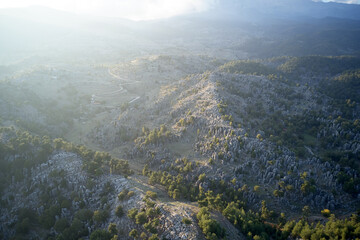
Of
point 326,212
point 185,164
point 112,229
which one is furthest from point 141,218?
point 326,212

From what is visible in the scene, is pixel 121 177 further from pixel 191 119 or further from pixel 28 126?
pixel 28 126

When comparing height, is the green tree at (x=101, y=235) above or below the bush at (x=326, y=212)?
below

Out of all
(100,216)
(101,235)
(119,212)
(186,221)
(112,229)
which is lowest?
(101,235)

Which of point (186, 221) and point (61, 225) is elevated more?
point (186, 221)

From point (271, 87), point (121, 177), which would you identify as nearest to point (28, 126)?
point (121, 177)

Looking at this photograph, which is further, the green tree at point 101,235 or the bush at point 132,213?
the bush at point 132,213

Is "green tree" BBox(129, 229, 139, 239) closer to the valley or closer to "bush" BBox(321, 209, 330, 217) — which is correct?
the valley

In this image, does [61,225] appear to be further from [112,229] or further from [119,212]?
[119,212]

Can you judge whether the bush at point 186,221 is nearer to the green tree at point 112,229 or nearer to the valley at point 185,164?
the valley at point 185,164

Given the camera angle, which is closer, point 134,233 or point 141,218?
point 134,233

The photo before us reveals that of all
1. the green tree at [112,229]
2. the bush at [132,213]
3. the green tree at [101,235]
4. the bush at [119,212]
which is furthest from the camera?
the bush at [119,212]

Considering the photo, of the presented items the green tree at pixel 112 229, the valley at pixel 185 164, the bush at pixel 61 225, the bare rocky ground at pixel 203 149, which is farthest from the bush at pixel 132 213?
the bush at pixel 61 225
